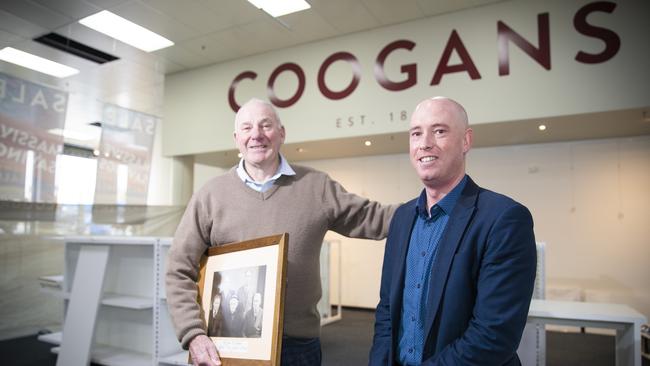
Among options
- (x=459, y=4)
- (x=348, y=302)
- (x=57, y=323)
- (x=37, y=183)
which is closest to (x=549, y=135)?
(x=459, y=4)

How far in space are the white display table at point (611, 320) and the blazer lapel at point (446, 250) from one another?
1.25m

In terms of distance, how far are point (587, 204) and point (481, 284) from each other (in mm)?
5568

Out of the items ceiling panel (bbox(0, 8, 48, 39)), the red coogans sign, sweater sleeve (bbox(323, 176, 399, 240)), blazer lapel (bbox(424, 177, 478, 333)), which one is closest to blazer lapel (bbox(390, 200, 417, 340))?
blazer lapel (bbox(424, 177, 478, 333))

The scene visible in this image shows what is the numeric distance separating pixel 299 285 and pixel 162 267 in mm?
1871

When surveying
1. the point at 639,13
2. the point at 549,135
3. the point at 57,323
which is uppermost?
the point at 639,13

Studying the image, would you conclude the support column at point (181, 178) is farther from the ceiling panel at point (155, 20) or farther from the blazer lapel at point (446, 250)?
the blazer lapel at point (446, 250)

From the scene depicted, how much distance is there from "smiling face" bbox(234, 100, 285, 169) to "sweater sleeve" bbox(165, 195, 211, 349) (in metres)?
0.27

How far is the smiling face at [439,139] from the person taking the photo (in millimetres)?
1279

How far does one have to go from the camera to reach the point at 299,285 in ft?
5.09

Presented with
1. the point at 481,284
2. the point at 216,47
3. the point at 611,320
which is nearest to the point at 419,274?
the point at 481,284

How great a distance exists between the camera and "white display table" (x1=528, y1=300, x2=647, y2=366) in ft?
6.54

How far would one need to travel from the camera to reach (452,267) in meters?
1.17

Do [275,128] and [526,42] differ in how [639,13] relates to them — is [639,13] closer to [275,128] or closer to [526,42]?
[526,42]

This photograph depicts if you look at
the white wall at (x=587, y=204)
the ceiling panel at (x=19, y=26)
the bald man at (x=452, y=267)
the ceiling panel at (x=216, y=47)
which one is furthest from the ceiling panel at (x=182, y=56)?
the bald man at (x=452, y=267)
